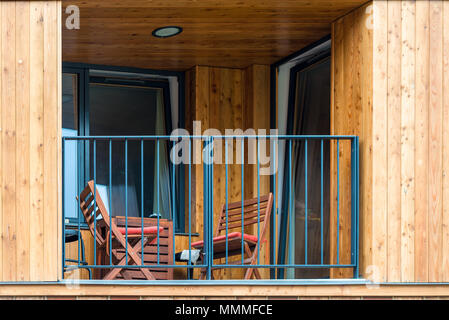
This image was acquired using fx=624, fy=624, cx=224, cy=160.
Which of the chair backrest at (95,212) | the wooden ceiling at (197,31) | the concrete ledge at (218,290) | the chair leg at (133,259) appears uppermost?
the wooden ceiling at (197,31)

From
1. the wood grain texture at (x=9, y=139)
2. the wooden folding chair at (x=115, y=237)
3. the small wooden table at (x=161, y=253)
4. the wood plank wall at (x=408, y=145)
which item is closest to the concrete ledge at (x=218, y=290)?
the wood plank wall at (x=408, y=145)

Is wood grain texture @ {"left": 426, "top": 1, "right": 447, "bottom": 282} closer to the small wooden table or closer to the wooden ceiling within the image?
the wooden ceiling

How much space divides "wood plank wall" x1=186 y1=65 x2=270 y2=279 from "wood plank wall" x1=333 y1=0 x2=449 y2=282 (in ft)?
7.04

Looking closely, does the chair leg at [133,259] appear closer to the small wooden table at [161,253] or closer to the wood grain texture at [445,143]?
the small wooden table at [161,253]

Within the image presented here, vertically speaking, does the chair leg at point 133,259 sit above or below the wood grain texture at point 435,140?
below

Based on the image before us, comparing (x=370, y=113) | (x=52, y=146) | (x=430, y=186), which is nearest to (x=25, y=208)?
(x=52, y=146)

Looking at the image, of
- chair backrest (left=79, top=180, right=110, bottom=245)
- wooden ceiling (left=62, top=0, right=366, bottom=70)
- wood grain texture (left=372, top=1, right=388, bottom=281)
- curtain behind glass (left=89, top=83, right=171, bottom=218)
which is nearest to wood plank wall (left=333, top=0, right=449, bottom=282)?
wood grain texture (left=372, top=1, right=388, bottom=281)

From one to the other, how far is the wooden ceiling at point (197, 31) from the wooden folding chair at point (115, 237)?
1.33 metres

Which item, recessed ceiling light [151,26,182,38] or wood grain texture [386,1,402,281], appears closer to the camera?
wood grain texture [386,1,402,281]

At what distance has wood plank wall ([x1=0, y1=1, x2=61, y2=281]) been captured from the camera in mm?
4145

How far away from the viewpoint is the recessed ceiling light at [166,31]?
5.18 meters

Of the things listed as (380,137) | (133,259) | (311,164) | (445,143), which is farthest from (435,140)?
(133,259)
